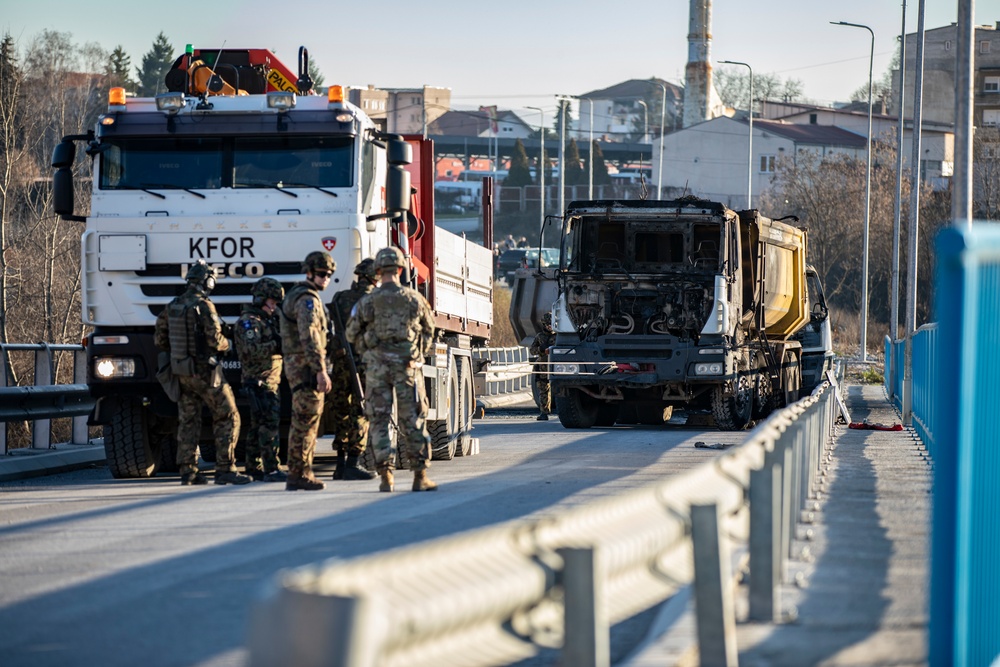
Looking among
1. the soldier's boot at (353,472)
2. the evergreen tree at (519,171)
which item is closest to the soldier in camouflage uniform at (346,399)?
the soldier's boot at (353,472)

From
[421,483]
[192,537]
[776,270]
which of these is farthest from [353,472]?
[776,270]

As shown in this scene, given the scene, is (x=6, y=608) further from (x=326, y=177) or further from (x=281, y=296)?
(x=326, y=177)

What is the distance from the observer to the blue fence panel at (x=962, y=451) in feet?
15.9

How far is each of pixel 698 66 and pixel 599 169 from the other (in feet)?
73.1

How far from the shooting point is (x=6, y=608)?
6914 millimetres

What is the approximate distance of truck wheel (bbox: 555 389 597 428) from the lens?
2148 centimetres

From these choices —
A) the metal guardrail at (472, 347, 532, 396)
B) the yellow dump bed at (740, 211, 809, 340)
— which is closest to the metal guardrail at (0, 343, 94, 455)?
the yellow dump bed at (740, 211, 809, 340)

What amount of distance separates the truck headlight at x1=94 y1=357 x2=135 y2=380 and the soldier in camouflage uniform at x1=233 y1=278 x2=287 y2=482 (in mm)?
1059

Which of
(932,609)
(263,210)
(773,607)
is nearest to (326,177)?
(263,210)

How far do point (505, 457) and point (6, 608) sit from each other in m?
9.71

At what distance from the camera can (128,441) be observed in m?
13.8

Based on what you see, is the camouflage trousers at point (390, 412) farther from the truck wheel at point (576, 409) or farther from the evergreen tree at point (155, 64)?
the evergreen tree at point (155, 64)

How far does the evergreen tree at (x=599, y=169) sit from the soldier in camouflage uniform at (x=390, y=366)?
107 meters

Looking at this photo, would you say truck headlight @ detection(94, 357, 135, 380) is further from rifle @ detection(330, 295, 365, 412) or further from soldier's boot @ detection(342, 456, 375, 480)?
soldier's boot @ detection(342, 456, 375, 480)
